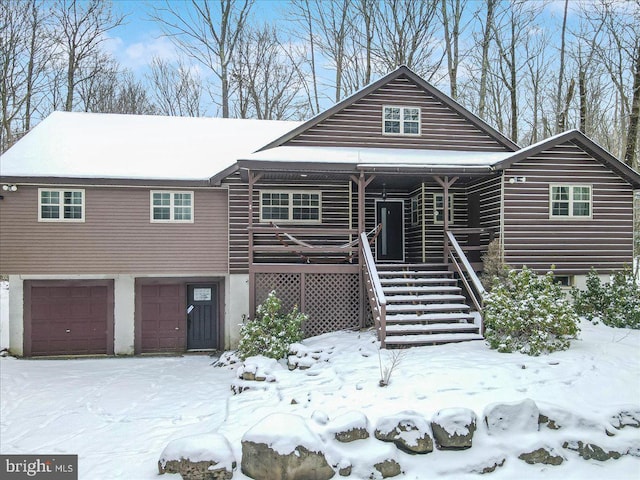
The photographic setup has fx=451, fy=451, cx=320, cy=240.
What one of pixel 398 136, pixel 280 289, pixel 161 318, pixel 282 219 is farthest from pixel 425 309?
pixel 161 318

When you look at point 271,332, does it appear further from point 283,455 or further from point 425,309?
point 283,455

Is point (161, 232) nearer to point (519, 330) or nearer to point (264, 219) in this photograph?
point (264, 219)

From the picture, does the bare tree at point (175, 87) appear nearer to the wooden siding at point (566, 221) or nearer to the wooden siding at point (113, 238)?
the wooden siding at point (113, 238)

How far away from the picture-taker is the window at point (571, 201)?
40.2ft

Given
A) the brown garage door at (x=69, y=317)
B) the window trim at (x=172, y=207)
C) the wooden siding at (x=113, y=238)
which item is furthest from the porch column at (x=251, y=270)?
the brown garage door at (x=69, y=317)

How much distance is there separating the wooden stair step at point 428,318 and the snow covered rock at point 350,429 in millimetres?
3770

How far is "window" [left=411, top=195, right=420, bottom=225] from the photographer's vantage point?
14195 millimetres

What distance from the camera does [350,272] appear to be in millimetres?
11516

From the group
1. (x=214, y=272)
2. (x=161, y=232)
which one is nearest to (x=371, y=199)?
(x=214, y=272)

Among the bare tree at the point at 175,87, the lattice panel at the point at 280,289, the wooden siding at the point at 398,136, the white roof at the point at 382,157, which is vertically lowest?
the lattice panel at the point at 280,289

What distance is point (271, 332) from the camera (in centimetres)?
1029

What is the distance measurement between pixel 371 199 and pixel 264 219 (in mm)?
3672

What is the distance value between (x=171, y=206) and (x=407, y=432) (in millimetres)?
9418

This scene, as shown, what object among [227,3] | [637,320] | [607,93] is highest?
[227,3]
